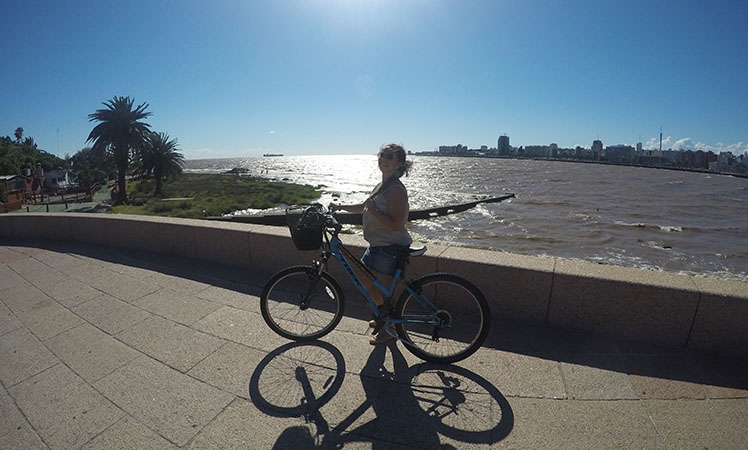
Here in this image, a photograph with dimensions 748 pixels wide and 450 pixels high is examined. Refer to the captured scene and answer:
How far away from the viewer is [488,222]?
3000cm

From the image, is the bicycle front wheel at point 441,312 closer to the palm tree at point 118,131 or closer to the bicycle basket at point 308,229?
the bicycle basket at point 308,229

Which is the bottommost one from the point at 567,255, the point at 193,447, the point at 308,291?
the point at 567,255

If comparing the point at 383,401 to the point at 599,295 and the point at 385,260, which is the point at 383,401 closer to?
the point at 385,260

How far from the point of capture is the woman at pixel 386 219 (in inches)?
123

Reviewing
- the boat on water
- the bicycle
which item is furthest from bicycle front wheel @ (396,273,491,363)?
the boat on water

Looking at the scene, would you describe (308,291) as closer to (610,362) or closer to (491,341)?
(491,341)

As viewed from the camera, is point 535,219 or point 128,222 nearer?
point 128,222

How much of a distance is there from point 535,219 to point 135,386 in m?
31.4

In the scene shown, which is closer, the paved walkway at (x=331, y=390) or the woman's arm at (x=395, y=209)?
the paved walkway at (x=331, y=390)

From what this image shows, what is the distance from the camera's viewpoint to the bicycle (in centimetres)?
319

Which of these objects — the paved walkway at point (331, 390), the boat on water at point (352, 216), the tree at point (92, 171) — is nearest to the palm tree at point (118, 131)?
the tree at point (92, 171)

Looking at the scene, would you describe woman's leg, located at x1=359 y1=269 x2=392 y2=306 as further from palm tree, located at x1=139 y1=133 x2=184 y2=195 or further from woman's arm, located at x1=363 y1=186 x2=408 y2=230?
palm tree, located at x1=139 y1=133 x2=184 y2=195

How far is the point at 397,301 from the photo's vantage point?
10.9 ft

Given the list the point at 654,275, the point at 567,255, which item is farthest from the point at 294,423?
the point at 567,255
